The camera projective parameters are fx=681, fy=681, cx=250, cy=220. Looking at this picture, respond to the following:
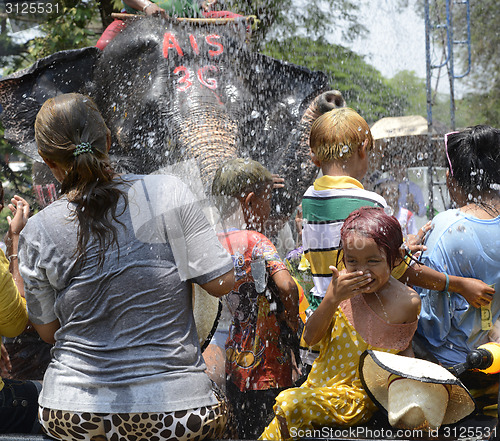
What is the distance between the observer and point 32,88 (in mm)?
5266

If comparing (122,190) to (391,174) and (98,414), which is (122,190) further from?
(391,174)

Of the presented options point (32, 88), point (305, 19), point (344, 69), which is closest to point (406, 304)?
point (32, 88)

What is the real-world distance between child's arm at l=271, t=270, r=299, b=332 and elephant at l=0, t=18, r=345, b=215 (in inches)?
81.6

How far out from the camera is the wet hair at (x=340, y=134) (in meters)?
2.47

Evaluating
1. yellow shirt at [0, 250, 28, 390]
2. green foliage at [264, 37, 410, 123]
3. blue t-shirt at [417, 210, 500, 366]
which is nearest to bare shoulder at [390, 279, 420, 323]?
blue t-shirt at [417, 210, 500, 366]

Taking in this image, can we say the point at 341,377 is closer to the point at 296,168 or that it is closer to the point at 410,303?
the point at 410,303

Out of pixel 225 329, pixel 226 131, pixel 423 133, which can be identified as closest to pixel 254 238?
pixel 225 329

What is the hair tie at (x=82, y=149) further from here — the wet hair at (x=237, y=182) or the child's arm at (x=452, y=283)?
the child's arm at (x=452, y=283)

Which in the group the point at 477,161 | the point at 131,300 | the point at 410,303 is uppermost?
the point at 477,161

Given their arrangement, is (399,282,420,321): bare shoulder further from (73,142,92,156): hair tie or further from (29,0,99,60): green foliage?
(29,0,99,60): green foliage

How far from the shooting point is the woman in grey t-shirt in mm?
1972

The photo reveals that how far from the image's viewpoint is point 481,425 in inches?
84.8

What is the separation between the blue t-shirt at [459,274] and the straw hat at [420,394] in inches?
14.3

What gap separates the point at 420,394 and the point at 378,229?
511 mm
